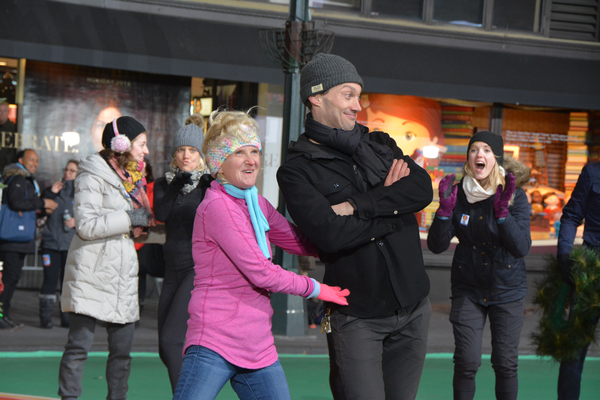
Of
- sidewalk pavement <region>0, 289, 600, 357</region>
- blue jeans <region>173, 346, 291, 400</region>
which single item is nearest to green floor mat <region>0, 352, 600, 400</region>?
sidewalk pavement <region>0, 289, 600, 357</region>

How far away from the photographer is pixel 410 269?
3.19 meters

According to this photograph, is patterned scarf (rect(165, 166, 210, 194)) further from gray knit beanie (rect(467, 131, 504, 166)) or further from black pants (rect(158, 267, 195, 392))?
gray knit beanie (rect(467, 131, 504, 166))

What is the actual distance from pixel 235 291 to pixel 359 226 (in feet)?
2.04

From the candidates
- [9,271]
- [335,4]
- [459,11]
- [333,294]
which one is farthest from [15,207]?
[459,11]

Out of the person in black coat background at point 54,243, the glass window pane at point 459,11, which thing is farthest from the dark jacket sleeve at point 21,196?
the glass window pane at point 459,11

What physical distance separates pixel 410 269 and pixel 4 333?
Result: 6395mm

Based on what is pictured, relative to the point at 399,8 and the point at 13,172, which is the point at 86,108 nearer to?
the point at 13,172

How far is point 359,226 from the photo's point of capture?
9.96 feet

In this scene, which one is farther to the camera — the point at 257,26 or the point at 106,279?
the point at 257,26

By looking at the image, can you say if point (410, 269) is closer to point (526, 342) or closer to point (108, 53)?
point (526, 342)

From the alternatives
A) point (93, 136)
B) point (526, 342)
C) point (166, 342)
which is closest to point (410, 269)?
point (166, 342)

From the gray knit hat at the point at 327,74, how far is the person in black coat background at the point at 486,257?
1.57 meters

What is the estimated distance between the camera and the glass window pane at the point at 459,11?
1243 cm

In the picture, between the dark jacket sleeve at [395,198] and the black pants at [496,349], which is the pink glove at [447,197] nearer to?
the black pants at [496,349]
